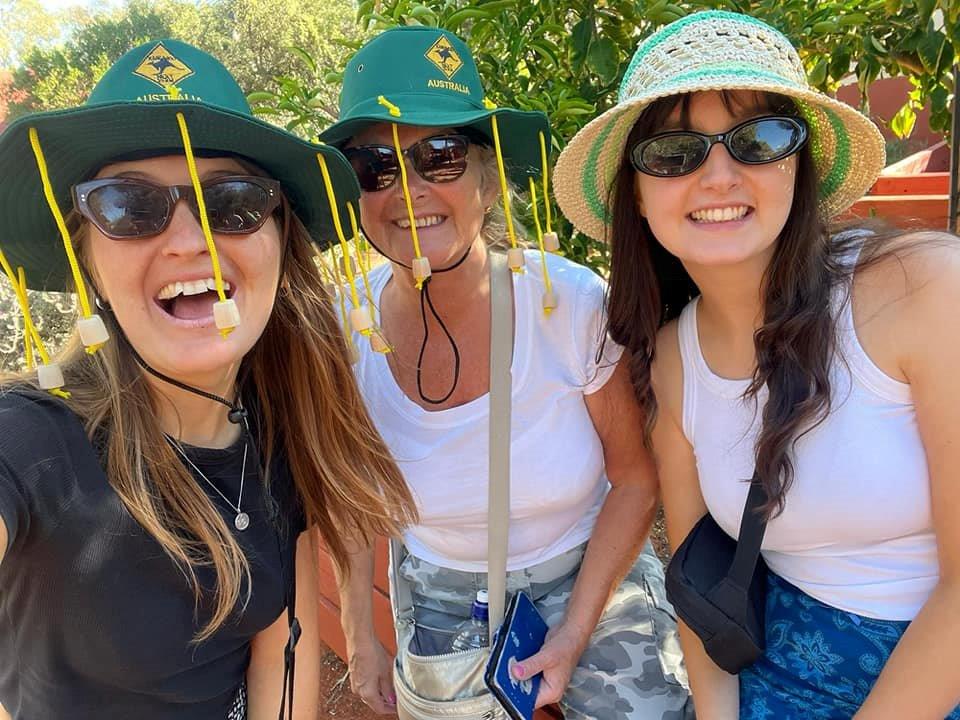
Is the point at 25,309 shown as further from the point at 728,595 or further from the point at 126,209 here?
the point at 728,595

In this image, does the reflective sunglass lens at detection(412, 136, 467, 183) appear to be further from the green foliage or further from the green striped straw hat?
the green foliage

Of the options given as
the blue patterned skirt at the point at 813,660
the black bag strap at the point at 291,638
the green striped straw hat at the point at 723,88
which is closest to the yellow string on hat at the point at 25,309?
the black bag strap at the point at 291,638

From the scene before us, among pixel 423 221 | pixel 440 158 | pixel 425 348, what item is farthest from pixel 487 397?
pixel 440 158

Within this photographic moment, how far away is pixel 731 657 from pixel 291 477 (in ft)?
3.71

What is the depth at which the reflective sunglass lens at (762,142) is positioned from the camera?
1.56 metres

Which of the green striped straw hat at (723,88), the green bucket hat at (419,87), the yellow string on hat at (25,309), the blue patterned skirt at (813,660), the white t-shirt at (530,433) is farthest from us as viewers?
the white t-shirt at (530,433)

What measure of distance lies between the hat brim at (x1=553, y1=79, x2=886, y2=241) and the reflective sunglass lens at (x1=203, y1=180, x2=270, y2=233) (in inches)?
30.7

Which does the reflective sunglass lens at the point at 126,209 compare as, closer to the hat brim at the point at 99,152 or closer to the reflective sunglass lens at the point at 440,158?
the hat brim at the point at 99,152

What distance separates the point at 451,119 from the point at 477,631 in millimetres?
1428

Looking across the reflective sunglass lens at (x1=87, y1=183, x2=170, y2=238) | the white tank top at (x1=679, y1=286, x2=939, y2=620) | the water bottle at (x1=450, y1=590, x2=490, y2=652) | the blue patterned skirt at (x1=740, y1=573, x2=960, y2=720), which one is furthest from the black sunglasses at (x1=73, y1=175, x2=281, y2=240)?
the blue patterned skirt at (x1=740, y1=573, x2=960, y2=720)

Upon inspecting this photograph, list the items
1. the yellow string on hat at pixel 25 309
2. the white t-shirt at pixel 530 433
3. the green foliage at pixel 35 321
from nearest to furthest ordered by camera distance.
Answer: the yellow string on hat at pixel 25 309 → the white t-shirt at pixel 530 433 → the green foliage at pixel 35 321

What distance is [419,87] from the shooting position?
197 centimetres

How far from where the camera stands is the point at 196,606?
4.90 ft

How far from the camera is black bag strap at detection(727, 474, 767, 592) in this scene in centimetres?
168
